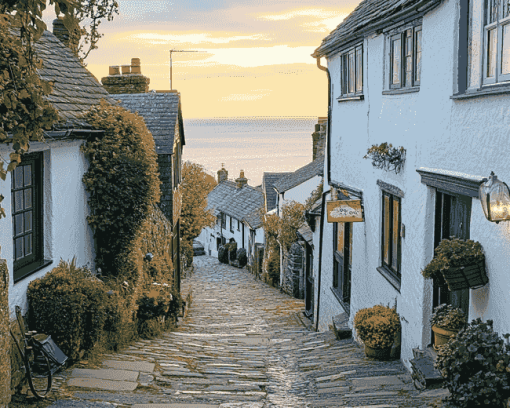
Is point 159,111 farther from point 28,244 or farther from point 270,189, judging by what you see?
point 270,189

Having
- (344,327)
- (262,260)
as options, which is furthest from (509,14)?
(262,260)

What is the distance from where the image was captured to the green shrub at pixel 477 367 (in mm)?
5289

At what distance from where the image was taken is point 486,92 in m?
5.73

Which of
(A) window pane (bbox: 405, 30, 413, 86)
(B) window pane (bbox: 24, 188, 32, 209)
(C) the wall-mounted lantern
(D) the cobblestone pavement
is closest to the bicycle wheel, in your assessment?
(D) the cobblestone pavement

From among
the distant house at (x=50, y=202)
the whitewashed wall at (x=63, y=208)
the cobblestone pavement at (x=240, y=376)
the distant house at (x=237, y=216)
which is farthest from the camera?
the distant house at (x=237, y=216)

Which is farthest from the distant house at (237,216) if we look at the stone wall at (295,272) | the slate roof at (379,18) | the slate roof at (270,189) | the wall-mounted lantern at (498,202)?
the wall-mounted lantern at (498,202)

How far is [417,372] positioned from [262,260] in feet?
90.8

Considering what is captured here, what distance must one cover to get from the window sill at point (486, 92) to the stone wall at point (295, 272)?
61.6 ft

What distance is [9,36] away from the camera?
5.75 meters

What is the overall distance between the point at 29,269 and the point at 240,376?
143 inches

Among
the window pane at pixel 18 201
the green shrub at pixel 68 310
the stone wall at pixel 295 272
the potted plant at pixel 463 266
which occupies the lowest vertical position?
the stone wall at pixel 295 272

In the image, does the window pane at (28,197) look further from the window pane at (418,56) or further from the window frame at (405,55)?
the window pane at (418,56)

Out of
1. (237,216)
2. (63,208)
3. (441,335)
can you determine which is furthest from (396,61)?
(237,216)

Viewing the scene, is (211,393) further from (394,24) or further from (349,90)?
(349,90)
